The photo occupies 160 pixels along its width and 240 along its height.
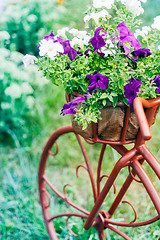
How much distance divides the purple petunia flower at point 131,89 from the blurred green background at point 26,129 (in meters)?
0.93

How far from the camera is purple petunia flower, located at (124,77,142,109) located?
3.18 feet

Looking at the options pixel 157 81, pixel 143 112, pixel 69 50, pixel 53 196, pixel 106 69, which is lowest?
pixel 53 196

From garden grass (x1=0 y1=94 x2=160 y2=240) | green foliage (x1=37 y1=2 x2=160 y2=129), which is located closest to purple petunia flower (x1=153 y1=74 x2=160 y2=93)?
green foliage (x1=37 y1=2 x2=160 y2=129)

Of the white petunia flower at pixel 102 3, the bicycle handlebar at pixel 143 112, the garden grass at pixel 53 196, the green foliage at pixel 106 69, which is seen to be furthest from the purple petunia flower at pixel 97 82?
the garden grass at pixel 53 196

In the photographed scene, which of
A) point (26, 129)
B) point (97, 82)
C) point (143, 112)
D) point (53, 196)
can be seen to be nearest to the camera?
point (143, 112)

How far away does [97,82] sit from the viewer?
3.35 feet

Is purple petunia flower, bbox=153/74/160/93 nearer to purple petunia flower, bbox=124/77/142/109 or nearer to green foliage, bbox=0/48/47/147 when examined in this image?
purple petunia flower, bbox=124/77/142/109

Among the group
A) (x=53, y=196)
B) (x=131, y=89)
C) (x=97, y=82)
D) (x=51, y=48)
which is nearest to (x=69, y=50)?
(x=51, y=48)

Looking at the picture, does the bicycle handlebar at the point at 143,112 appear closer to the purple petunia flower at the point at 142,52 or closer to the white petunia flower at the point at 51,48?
the purple petunia flower at the point at 142,52

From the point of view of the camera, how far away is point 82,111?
3.35ft

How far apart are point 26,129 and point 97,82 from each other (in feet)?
5.31

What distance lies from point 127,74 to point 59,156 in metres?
1.57

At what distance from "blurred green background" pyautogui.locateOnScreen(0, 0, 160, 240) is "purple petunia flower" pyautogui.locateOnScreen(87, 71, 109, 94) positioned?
93 cm

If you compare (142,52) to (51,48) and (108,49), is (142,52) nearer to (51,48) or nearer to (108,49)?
(108,49)
